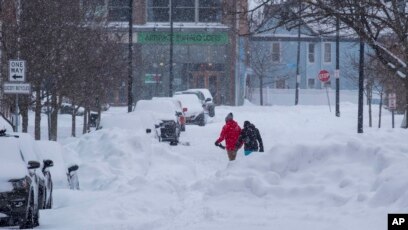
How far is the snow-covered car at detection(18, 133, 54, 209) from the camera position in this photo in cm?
1451

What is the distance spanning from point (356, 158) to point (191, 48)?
46783 millimetres

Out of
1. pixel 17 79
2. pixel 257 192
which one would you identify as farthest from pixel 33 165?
pixel 17 79

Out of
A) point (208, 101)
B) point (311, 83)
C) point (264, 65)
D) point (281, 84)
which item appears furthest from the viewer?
point (311, 83)

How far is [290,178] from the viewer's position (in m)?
17.1

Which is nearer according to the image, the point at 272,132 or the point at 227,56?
the point at 272,132

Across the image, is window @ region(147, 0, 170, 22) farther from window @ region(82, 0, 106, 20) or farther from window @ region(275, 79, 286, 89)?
window @ region(82, 0, 106, 20)

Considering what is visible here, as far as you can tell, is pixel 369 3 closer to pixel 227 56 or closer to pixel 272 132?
pixel 272 132

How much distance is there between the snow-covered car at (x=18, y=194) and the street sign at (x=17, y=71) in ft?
23.8

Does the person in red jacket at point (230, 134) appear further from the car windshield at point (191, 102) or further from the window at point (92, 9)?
the car windshield at point (191, 102)

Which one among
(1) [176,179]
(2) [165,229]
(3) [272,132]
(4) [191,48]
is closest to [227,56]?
(4) [191,48]

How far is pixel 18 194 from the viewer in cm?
A: 1262

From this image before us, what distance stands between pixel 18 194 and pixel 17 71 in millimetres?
8540

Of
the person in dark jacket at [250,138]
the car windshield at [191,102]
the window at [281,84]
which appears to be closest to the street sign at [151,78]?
the car windshield at [191,102]

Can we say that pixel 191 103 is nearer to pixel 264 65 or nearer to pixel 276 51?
pixel 264 65
